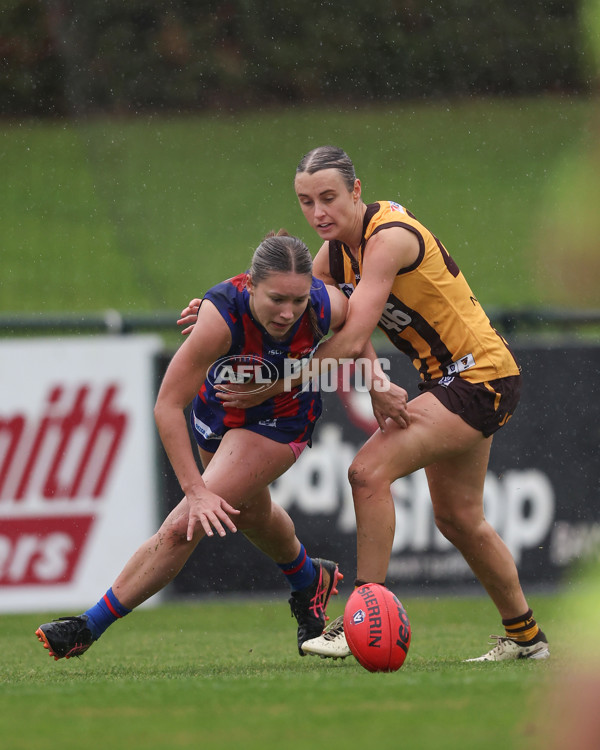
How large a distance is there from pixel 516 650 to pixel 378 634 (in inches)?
40.4

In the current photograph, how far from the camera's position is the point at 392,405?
180 inches

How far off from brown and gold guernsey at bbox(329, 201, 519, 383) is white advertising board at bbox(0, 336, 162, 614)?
2.95 m

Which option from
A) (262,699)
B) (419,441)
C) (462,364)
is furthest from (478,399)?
(262,699)

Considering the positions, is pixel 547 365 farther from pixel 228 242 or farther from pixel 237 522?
pixel 228 242

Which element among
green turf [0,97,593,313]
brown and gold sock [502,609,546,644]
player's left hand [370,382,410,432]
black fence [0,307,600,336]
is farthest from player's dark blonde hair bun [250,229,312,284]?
green turf [0,97,593,313]

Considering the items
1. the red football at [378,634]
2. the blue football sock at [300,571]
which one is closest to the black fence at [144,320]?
the blue football sock at [300,571]

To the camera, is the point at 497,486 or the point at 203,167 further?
the point at 203,167

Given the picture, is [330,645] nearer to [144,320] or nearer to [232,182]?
[144,320]

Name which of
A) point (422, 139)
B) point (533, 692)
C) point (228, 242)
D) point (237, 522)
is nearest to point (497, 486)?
point (237, 522)

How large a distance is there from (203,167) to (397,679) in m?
14.6

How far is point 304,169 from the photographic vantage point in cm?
467

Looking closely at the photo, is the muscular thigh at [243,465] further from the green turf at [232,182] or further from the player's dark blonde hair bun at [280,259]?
the green turf at [232,182]

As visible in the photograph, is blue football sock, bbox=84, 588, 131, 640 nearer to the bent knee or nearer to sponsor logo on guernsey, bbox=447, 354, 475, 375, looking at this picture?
the bent knee

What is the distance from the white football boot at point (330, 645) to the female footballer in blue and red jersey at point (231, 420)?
0.50 metres
